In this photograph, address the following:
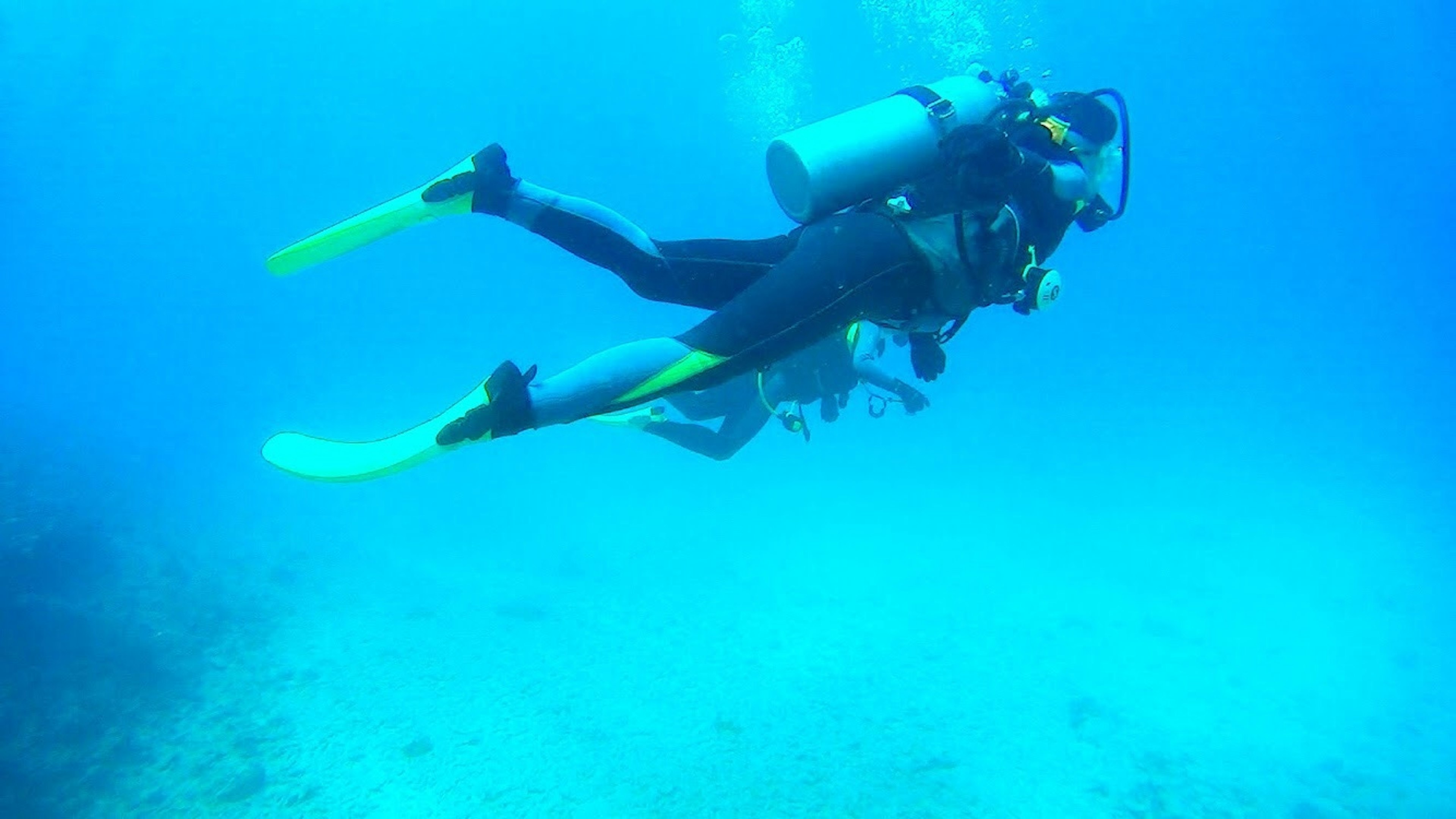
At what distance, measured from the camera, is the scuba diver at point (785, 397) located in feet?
23.9

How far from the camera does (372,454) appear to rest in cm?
314

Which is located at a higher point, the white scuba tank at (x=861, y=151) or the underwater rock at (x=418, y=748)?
the white scuba tank at (x=861, y=151)

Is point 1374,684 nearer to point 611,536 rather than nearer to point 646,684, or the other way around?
point 646,684

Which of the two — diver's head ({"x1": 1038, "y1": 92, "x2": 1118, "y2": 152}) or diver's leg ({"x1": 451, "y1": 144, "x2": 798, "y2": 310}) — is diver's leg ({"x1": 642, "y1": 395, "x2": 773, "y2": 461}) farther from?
diver's head ({"x1": 1038, "y1": 92, "x2": 1118, "y2": 152})

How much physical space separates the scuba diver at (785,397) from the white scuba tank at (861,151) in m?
3.26

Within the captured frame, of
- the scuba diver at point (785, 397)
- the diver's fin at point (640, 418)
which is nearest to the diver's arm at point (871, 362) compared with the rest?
the scuba diver at point (785, 397)

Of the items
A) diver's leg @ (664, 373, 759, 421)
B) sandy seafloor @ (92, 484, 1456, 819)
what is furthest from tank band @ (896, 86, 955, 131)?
sandy seafloor @ (92, 484, 1456, 819)

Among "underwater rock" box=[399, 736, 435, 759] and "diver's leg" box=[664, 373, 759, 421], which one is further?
"underwater rock" box=[399, 736, 435, 759]

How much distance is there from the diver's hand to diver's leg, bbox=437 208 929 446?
4566 millimetres

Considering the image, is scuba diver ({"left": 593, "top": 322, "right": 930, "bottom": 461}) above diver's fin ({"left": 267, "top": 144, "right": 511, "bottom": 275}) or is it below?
above

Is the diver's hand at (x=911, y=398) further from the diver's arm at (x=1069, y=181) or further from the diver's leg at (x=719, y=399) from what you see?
the diver's arm at (x=1069, y=181)

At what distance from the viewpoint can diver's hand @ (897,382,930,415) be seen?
25.8ft

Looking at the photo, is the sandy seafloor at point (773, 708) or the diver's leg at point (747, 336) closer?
the diver's leg at point (747, 336)

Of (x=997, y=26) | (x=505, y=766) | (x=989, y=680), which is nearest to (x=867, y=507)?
(x=989, y=680)
